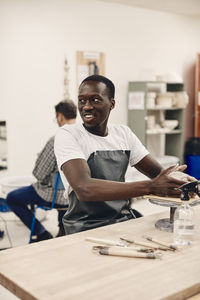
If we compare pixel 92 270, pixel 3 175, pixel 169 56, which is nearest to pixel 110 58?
pixel 169 56

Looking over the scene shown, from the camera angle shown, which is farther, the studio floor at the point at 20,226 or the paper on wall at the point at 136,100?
the paper on wall at the point at 136,100

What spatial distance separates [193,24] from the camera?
22.5ft

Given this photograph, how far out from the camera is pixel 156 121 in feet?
21.7

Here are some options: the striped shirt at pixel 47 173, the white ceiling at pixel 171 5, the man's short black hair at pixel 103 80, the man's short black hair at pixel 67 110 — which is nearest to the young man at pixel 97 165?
the man's short black hair at pixel 103 80

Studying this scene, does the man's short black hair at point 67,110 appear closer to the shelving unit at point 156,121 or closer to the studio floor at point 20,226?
the studio floor at point 20,226

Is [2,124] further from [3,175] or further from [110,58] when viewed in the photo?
[110,58]

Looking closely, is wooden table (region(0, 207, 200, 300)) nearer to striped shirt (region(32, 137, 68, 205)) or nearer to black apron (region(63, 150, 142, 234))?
black apron (region(63, 150, 142, 234))

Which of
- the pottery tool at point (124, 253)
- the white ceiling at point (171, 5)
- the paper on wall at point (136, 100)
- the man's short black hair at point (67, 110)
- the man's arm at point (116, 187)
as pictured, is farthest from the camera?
the paper on wall at point (136, 100)

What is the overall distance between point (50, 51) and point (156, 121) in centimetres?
229

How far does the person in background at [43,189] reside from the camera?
337 centimetres

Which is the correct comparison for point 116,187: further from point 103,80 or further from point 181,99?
point 181,99

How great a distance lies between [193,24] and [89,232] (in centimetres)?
598

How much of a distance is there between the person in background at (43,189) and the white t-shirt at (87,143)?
4.36 ft

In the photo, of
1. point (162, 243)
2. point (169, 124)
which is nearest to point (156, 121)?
point (169, 124)
